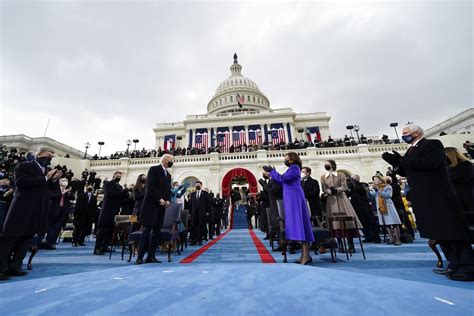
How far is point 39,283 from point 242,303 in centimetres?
263

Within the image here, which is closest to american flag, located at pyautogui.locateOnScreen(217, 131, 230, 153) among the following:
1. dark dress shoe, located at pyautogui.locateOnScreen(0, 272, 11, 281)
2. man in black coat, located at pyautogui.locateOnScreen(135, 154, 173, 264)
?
man in black coat, located at pyautogui.locateOnScreen(135, 154, 173, 264)

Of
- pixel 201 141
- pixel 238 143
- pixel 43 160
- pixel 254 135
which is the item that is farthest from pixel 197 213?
pixel 254 135

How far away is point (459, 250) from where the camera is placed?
8.27 feet

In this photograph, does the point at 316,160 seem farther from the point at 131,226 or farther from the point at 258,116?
the point at 258,116

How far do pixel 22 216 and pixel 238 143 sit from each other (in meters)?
34.8

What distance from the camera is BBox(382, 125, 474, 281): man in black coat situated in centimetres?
246

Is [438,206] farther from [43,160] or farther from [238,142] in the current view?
[238,142]

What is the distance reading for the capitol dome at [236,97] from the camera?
52000mm

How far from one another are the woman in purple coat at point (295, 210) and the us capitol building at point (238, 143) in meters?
15.5

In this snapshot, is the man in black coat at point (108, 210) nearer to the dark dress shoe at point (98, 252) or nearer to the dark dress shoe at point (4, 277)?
the dark dress shoe at point (98, 252)

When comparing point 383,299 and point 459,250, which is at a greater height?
point 459,250

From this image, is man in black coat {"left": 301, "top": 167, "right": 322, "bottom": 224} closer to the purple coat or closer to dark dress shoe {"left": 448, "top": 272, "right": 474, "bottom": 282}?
the purple coat

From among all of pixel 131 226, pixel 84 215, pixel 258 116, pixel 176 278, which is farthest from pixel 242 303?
pixel 258 116

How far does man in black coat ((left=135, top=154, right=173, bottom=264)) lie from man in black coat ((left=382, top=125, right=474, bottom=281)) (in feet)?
12.6
